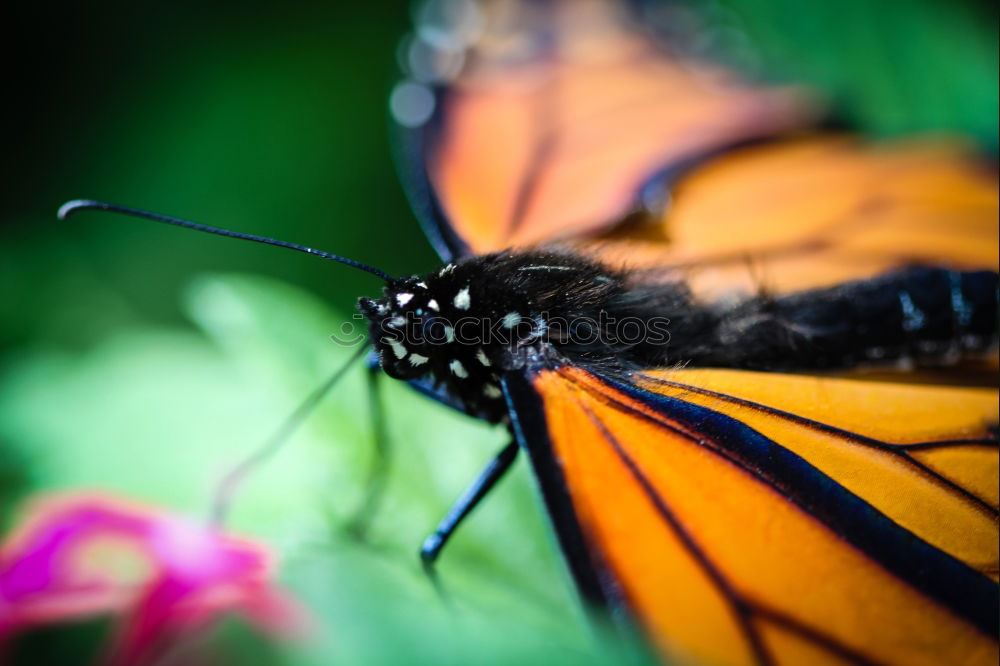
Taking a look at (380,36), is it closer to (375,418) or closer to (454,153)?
(454,153)

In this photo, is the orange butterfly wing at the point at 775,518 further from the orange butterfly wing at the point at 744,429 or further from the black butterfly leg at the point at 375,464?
the black butterfly leg at the point at 375,464

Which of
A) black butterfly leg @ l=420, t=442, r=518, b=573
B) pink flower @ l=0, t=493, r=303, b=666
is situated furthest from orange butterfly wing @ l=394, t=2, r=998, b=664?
pink flower @ l=0, t=493, r=303, b=666

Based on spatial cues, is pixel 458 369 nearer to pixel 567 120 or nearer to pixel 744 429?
pixel 744 429

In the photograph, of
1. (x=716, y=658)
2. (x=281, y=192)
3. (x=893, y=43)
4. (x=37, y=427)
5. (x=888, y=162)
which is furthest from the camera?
(x=893, y=43)

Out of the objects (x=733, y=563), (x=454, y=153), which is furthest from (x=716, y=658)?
(x=454, y=153)

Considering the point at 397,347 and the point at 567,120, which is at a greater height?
the point at 567,120

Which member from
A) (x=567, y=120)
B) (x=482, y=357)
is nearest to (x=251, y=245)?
(x=567, y=120)
